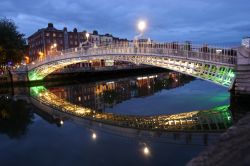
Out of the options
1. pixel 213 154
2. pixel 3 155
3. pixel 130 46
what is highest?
pixel 130 46

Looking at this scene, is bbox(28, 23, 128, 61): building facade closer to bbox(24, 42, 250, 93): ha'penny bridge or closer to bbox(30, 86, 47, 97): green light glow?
bbox(30, 86, 47, 97): green light glow

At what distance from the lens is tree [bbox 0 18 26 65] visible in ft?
133

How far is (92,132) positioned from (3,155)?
3.81 meters

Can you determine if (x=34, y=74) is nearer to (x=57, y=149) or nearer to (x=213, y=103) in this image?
(x=213, y=103)

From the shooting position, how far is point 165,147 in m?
10.3

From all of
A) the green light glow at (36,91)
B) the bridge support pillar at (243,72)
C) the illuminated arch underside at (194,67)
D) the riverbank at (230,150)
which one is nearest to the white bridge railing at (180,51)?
the illuminated arch underside at (194,67)

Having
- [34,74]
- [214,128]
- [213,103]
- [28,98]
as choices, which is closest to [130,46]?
[213,103]

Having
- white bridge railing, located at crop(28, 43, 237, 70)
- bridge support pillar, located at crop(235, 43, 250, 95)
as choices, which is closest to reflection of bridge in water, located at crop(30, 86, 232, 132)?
bridge support pillar, located at crop(235, 43, 250, 95)

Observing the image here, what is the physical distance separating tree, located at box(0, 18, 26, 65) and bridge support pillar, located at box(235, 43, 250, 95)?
32188mm

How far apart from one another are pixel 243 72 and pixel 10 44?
33173 mm

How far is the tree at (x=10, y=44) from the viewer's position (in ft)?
133

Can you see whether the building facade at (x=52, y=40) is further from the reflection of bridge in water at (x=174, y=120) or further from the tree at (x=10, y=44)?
the reflection of bridge in water at (x=174, y=120)

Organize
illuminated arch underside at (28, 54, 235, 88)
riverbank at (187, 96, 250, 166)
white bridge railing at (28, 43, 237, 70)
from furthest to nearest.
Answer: illuminated arch underside at (28, 54, 235, 88), white bridge railing at (28, 43, 237, 70), riverbank at (187, 96, 250, 166)

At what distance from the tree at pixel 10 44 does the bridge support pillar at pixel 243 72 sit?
3219 cm
